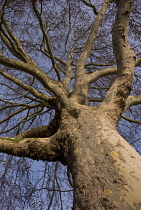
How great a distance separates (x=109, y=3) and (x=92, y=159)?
14.0 ft

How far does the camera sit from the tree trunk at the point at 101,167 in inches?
45.2

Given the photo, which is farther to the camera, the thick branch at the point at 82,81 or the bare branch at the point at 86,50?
the bare branch at the point at 86,50

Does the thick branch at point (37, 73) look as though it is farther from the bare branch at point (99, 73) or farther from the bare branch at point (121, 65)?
the bare branch at point (99, 73)

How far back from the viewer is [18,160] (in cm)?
407

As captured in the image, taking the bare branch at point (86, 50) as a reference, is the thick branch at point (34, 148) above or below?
below

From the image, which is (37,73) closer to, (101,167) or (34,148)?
(34,148)

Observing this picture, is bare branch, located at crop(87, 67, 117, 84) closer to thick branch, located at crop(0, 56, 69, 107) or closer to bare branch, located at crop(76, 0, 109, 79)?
bare branch, located at crop(76, 0, 109, 79)

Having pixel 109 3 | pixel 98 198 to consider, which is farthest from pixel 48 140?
pixel 109 3

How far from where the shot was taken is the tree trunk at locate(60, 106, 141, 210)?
115cm

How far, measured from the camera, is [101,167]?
1380 mm

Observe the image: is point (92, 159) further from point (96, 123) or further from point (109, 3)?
point (109, 3)

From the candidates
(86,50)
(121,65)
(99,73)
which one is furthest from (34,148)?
(86,50)

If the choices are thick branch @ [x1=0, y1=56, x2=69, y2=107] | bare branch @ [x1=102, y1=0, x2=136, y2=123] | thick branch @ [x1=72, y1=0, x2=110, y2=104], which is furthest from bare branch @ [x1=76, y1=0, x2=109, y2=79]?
bare branch @ [x1=102, y1=0, x2=136, y2=123]

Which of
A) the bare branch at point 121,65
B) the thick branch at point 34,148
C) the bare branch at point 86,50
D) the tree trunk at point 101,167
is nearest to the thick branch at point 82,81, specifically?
the bare branch at point 86,50
